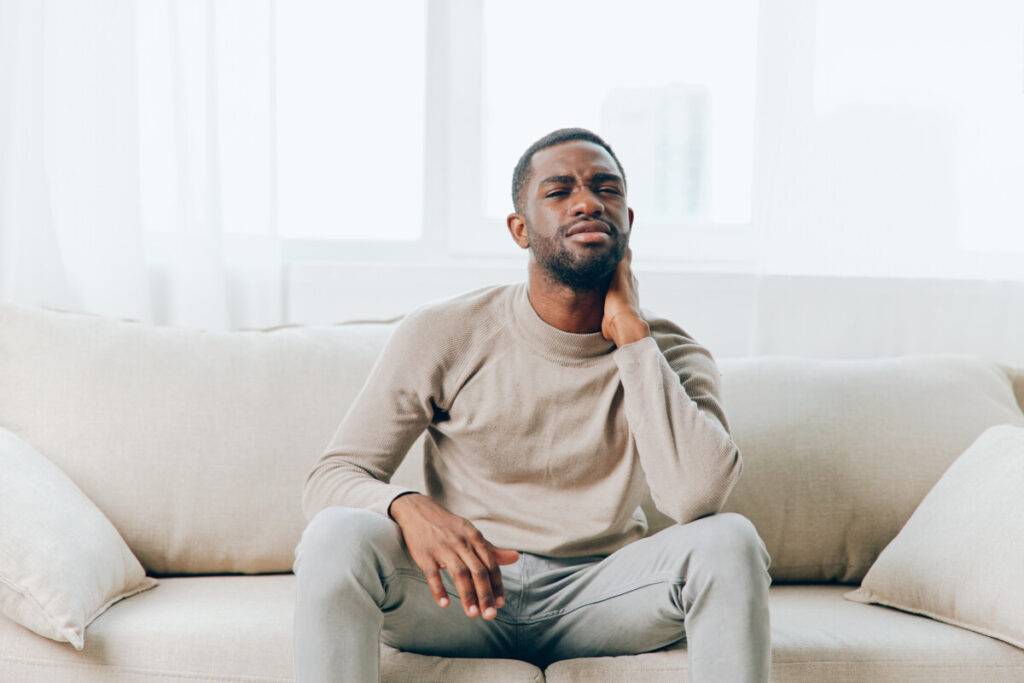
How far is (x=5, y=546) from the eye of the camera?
1449mm

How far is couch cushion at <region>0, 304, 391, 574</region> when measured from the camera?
1.83 meters

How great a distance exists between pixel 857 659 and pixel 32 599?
1261 mm

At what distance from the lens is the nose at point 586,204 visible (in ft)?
5.16

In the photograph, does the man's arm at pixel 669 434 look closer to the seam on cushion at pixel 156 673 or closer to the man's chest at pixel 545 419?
the man's chest at pixel 545 419

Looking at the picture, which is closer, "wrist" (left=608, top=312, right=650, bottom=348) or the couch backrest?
"wrist" (left=608, top=312, right=650, bottom=348)

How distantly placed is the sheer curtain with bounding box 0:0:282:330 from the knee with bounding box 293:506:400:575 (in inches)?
42.7

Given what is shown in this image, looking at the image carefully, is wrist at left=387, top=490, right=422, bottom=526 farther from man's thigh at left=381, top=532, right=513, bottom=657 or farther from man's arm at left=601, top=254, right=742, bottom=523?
man's arm at left=601, top=254, right=742, bottom=523

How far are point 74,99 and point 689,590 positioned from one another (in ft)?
5.99

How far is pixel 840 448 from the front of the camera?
6.39 feet

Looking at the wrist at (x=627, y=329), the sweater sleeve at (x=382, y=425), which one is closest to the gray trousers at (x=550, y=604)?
the sweater sleeve at (x=382, y=425)

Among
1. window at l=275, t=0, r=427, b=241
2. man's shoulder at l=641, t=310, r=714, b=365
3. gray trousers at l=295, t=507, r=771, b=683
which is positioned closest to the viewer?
gray trousers at l=295, t=507, r=771, b=683

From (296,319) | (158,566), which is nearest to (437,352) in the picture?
(158,566)

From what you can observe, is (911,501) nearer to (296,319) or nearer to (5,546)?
(296,319)

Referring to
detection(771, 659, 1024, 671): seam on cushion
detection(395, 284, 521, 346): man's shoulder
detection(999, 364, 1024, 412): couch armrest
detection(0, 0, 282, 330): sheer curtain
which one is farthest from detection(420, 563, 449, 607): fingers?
detection(999, 364, 1024, 412): couch armrest
